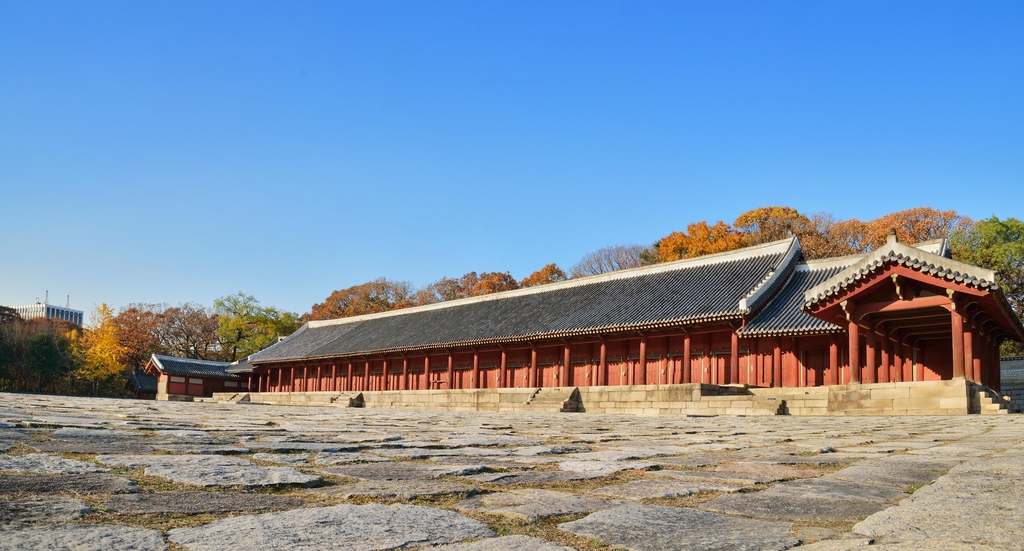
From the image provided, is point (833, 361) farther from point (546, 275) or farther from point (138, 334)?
point (138, 334)

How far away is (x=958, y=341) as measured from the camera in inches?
706

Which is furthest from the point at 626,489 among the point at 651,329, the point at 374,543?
the point at 651,329

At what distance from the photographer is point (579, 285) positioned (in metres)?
36.5

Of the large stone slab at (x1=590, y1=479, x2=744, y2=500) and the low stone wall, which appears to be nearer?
the large stone slab at (x1=590, y1=479, x2=744, y2=500)

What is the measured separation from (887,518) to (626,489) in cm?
125

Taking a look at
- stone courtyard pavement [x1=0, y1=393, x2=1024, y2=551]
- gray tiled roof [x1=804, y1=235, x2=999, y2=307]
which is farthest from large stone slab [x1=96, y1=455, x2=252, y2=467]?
gray tiled roof [x1=804, y1=235, x2=999, y2=307]

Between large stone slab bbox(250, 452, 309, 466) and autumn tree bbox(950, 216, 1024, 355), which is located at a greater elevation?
autumn tree bbox(950, 216, 1024, 355)

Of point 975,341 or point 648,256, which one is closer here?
point 975,341

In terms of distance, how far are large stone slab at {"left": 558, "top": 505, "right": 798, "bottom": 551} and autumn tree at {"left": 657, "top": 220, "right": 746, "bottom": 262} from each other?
4793 centimetres

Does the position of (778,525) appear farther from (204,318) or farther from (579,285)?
(204,318)

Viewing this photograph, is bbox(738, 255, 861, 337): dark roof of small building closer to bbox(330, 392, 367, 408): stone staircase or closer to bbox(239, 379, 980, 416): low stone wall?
bbox(239, 379, 980, 416): low stone wall

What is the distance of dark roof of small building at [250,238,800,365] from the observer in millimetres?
27516

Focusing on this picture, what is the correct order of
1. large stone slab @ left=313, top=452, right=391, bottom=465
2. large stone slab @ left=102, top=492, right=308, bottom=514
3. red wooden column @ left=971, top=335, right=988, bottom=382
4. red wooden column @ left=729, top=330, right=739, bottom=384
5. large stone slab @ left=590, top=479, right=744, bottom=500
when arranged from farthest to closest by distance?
red wooden column @ left=729, top=330, right=739, bottom=384 < red wooden column @ left=971, top=335, right=988, bottom=382 < large stone slab @ left=313, top=452, right=391, bottom=465 < large stone slab @ left=590, top=479, right=744, bottom=500 < large stone slab @ left=102, top=492, right=308, bottom=514

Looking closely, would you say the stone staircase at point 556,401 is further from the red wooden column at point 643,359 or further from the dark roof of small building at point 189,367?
the dark roof of small building at point 189,367
